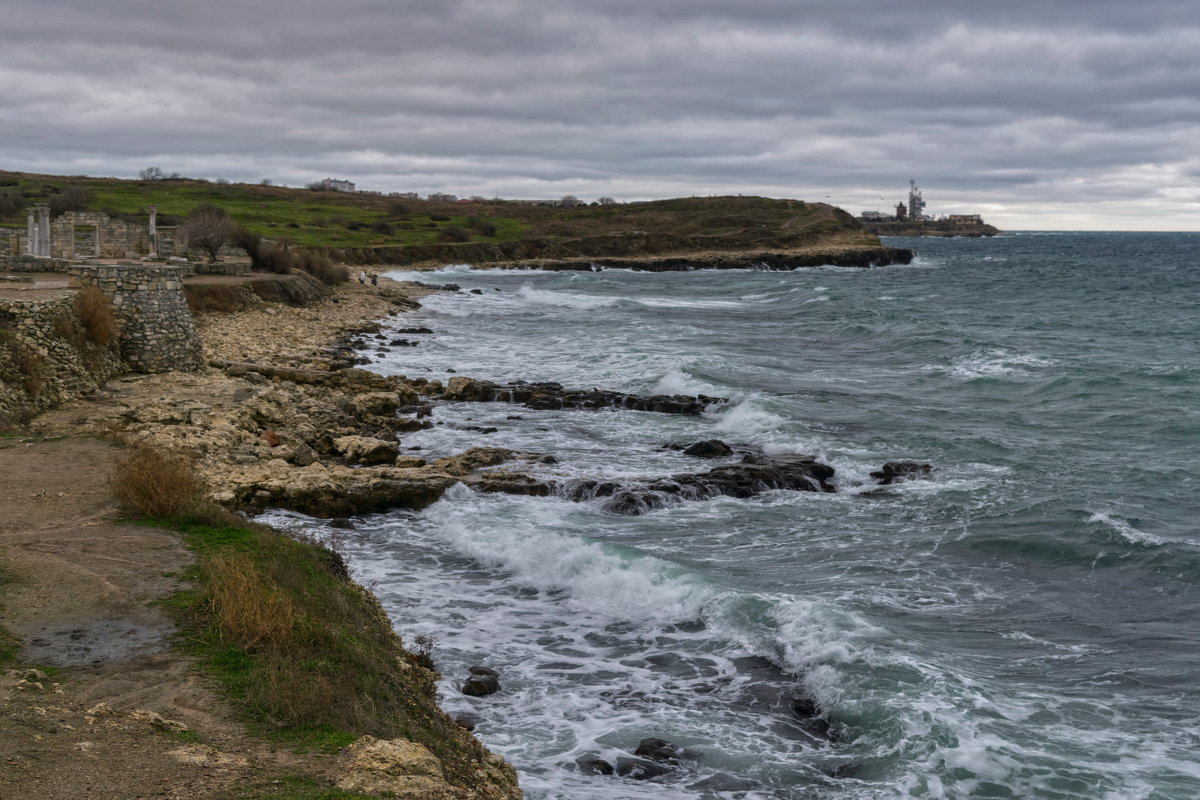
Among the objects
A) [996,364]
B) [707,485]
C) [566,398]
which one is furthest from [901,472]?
[996,364]

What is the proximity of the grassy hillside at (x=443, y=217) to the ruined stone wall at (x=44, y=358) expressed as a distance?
1694 inches

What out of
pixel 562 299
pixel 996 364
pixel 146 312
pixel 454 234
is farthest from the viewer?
pixel 454 234

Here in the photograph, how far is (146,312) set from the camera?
22109mm

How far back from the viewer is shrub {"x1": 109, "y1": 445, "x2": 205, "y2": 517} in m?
11.8

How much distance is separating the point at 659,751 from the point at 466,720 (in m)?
1.89

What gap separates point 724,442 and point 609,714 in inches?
496

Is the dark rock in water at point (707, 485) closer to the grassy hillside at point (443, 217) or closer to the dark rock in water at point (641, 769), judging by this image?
the dark rock in water at point (641, 769)

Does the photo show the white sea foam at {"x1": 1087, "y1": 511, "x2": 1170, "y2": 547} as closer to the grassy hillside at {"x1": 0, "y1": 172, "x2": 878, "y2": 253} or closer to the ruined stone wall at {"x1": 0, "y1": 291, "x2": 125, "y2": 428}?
the ruined stone wall at {"x1": 0, "y1": 291, "x2": 125, "y2": 428}

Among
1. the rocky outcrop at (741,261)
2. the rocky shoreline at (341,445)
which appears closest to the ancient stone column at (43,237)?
the rocky shoreline at (341,445)

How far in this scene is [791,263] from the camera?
368 feet

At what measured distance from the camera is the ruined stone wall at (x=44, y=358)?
17250 millimetres

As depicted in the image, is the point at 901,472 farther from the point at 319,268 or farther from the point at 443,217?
the point at 443,217

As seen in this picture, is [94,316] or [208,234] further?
[208,234]

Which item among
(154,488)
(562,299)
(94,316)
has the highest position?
(562,299)
